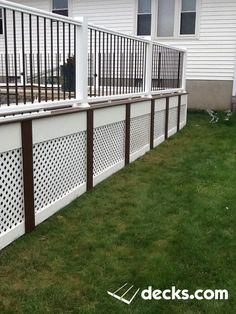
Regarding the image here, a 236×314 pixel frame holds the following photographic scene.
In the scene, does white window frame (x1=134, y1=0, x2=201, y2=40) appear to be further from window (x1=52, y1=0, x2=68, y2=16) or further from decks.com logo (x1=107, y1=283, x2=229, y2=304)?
decks.com logo (x1=107, y1=283, x2=229, y2=304)

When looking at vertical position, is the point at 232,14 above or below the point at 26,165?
Result: above

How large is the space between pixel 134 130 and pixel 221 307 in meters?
4.32

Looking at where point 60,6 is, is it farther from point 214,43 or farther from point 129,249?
point 129,249

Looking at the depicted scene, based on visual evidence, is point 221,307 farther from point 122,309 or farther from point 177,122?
point 177,122

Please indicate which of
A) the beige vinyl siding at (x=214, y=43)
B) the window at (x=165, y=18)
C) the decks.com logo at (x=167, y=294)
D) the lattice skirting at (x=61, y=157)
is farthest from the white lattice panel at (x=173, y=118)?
the decks.com logo at (x=167, y=294)

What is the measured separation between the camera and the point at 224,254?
3496 millimetres

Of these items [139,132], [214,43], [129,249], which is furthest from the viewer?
[214,43]

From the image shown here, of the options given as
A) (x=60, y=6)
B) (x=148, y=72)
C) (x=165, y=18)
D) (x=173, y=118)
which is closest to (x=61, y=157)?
(x=148, y=72)

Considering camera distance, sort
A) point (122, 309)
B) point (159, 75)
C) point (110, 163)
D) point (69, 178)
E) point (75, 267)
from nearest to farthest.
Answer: point (122, 309), point (75, 267), point (69, 178), point (110, 163), point (159, 75)

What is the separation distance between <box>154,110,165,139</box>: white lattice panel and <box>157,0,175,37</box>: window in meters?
6.52

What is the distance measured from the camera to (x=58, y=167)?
4426 mm

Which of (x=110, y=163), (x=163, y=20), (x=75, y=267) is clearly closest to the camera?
(x=75, y=267)

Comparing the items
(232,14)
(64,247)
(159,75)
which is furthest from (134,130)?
(232,14)

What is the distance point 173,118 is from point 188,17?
5744 mm
